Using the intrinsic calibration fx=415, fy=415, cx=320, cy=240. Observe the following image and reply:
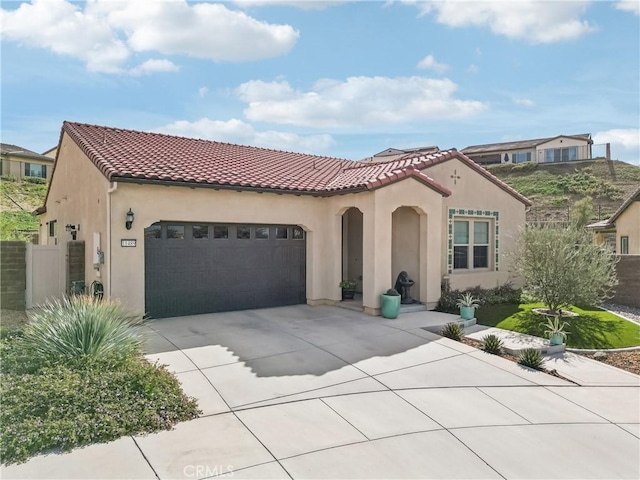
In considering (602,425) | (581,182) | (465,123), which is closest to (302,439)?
(602,425)

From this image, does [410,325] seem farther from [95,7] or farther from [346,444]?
[95,7]

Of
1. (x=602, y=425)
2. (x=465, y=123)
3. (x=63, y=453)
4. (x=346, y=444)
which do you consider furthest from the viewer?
(x=465, y=123)

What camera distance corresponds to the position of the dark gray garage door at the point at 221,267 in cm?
1137

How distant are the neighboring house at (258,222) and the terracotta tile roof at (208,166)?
6cm

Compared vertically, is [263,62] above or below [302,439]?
above

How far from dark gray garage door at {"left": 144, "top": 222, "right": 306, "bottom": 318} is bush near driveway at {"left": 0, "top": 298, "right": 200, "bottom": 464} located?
13.1 feet

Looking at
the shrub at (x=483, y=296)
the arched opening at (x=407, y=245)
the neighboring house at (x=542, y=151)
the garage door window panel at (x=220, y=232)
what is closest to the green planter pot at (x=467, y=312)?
the shrub at (x=483, y=296)

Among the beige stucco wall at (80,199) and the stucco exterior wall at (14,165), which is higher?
the stucco exterior wall at (14,165)

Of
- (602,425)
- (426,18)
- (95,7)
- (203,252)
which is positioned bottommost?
(602,425)

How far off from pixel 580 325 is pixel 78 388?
1228 cm

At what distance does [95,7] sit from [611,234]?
33844mm

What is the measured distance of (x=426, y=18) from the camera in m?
11.9

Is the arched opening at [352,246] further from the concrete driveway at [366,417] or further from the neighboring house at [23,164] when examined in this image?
the neighboring house at [23,164]

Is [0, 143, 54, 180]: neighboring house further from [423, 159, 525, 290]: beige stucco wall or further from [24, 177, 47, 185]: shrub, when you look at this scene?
[423, 159, 525, 290]: beige stucco wall
